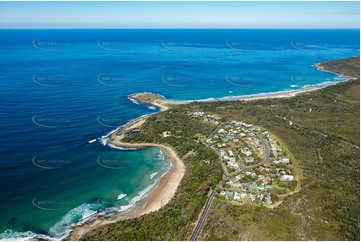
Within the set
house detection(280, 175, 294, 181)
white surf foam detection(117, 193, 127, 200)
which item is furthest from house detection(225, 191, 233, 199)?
white surf foam detection(117, 193, 127, 200)

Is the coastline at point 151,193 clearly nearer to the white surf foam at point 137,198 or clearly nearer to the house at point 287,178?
the white surf foam at point 137,198

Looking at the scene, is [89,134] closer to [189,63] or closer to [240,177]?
[240,177]

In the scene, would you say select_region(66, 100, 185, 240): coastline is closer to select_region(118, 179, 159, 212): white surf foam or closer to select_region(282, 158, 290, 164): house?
select_region(118, 179, 159, 212): white surf foam

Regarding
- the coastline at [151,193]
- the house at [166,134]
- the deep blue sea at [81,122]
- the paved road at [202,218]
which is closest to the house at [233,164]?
the paved road at [202,218]

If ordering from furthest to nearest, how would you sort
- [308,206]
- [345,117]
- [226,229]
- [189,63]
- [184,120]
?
[189,63] → [345,117] → [184,120] → [308,206] → [226,229]

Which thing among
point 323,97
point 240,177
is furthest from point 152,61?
point 240,177

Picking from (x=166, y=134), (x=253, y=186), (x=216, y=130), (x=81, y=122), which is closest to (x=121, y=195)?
(x=253, y=186)
